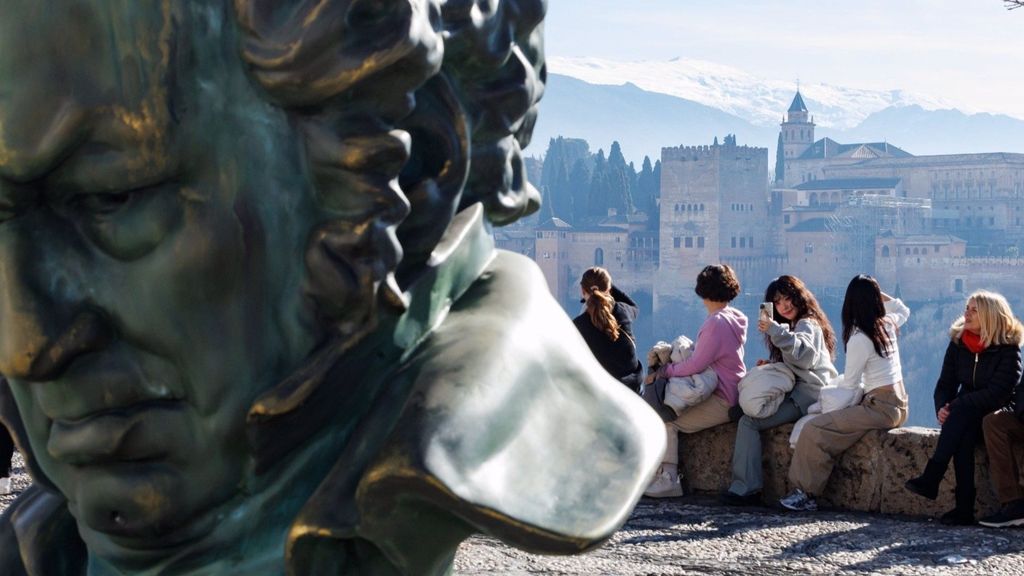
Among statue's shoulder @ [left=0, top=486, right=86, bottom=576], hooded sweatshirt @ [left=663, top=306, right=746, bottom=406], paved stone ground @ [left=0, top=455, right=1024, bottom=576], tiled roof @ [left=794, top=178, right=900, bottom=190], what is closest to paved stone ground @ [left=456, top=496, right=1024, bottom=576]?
paved stone ground @ [left=0, top=455, right=1024, bottom=576]

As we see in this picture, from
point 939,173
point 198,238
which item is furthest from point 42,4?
point 939,173

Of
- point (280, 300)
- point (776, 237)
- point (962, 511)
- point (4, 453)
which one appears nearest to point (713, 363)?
point (962, 511)

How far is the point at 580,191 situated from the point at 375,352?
8720 centimetres

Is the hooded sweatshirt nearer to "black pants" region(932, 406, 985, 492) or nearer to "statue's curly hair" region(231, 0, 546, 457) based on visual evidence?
"black pants" region(932, 406, 985, 492)

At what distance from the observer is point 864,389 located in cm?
606

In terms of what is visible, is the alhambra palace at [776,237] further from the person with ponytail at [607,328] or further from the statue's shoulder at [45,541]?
the statue's shoulder at [45,541]

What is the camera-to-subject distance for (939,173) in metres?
80.4

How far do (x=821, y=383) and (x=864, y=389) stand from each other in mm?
301

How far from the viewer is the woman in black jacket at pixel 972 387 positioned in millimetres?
5824

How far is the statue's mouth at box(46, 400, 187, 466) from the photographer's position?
1.12 metres

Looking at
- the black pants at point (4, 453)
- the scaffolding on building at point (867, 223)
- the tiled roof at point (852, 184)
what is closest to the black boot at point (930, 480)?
the black pants at point (4, 453)

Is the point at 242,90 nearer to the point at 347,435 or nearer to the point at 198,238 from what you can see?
the point at 198,238

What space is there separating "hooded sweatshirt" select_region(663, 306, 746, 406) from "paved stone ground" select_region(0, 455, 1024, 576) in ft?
1.67

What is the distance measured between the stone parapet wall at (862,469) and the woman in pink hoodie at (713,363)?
11 centimetres
